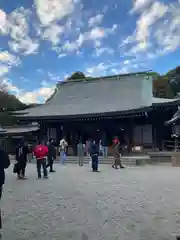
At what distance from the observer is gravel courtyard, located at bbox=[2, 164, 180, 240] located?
191 inches

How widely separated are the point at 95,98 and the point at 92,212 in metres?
24.8

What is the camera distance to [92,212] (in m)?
6.29

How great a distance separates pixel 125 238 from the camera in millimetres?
4598

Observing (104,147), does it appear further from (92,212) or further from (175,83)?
(175,83)

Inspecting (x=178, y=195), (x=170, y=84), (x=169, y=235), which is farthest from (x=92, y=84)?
(x=169, y=235)

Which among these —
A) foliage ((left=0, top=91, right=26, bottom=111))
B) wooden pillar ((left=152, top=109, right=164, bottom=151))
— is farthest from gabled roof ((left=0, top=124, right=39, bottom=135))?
wooden pillar ((left=152, top=109, right=164, bottom=151))

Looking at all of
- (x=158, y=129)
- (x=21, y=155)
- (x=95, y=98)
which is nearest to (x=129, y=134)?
(x=158, y=129)

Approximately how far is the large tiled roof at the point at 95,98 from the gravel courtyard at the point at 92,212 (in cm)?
1583

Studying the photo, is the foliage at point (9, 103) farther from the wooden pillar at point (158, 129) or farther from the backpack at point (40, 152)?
the backpack at point (40, 152)

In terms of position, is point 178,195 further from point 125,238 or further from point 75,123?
point 75,123

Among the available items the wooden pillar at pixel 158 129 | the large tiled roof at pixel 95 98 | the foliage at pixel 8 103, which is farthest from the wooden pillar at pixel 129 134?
the foliage at pixel 8 103

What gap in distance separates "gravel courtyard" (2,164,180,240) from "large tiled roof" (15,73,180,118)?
1583 centimetres

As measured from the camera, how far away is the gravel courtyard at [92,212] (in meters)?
4.85

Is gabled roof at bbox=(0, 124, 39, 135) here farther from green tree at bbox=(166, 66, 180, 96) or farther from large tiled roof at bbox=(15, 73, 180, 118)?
green tree at bbox=(166, 66, 180, 96)
